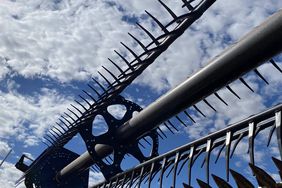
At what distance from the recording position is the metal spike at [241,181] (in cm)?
390

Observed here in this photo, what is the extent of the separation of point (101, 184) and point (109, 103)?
197cm

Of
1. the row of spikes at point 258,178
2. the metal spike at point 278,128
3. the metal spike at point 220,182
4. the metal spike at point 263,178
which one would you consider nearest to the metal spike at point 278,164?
the row of spikes at point 258,178

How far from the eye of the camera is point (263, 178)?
12.4ft

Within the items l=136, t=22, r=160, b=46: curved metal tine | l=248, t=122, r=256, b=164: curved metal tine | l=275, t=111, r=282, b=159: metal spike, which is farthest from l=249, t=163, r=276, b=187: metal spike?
l=136, t=22, r=160, b=46: curved metal tine

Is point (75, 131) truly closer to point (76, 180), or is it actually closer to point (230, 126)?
point (76, 180)

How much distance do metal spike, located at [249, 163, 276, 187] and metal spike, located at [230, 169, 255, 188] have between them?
10cm

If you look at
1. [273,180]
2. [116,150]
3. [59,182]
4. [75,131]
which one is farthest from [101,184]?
[273,180]

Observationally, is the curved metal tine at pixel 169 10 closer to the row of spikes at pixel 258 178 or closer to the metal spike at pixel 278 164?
the row of spikes at pixel 258 178

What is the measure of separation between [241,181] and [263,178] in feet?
0.80

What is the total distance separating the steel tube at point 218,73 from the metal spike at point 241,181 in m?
2.00

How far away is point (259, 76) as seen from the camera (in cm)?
603

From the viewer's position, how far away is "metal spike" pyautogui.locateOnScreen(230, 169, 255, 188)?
3895 mm

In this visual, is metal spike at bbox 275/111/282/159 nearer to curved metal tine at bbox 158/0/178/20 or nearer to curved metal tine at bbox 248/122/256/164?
curved metal tine at bbox 248/122/256/164

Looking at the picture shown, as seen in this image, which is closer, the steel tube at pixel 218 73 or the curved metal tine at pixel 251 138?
the curved metal tine at pixel 251 138
